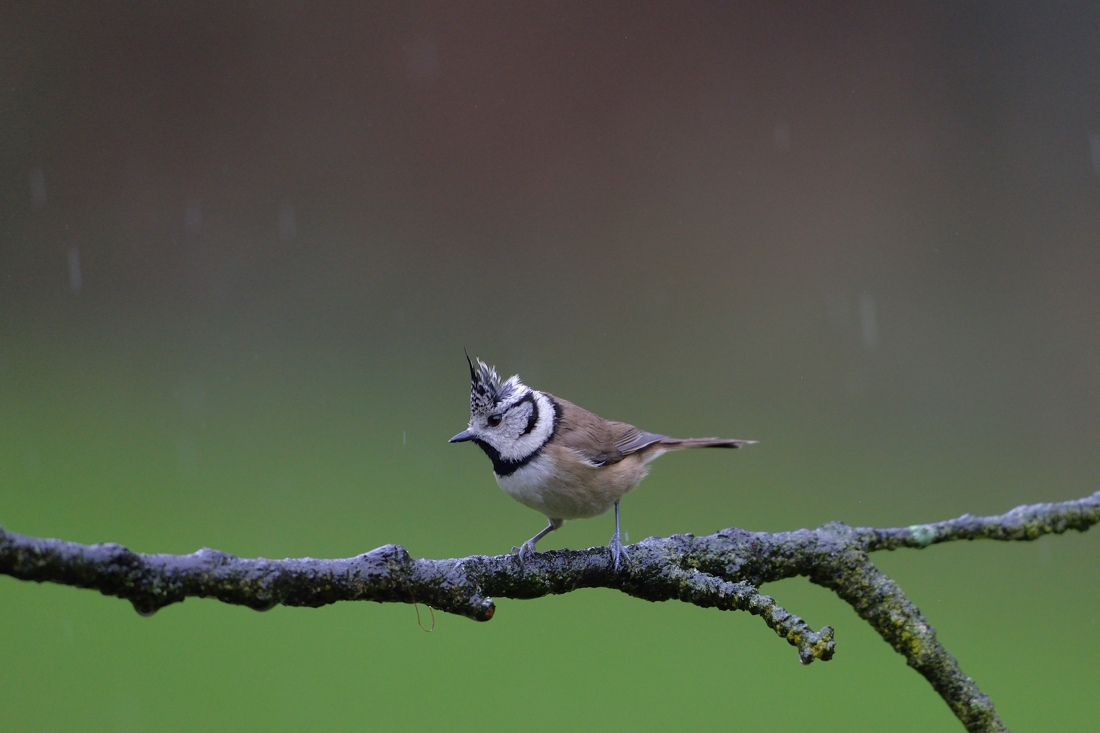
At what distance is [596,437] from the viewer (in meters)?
2.29

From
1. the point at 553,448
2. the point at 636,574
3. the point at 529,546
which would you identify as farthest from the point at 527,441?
the point at 636,574

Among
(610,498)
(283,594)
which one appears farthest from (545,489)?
(283,594)

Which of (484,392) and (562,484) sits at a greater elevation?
(484,392)

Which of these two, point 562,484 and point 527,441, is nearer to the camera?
point 562,484

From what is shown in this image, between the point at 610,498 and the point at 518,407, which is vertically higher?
the point at 518,407

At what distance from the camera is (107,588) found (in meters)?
1.04

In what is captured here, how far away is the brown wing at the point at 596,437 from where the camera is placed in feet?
7.34

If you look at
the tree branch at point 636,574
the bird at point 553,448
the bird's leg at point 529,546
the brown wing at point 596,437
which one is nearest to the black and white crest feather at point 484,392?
the bird at point 553,448

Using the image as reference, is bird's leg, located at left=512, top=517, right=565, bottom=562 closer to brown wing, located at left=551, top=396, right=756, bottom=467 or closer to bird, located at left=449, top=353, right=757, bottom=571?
bird, located at left=449, top=353, right=757, bottom=571

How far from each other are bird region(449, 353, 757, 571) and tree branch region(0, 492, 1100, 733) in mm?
570

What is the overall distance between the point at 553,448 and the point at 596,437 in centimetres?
14

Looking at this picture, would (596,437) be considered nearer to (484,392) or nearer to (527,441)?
(527,441)

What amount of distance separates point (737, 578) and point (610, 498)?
2.32ft

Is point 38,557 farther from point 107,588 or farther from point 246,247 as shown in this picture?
point 246,247
